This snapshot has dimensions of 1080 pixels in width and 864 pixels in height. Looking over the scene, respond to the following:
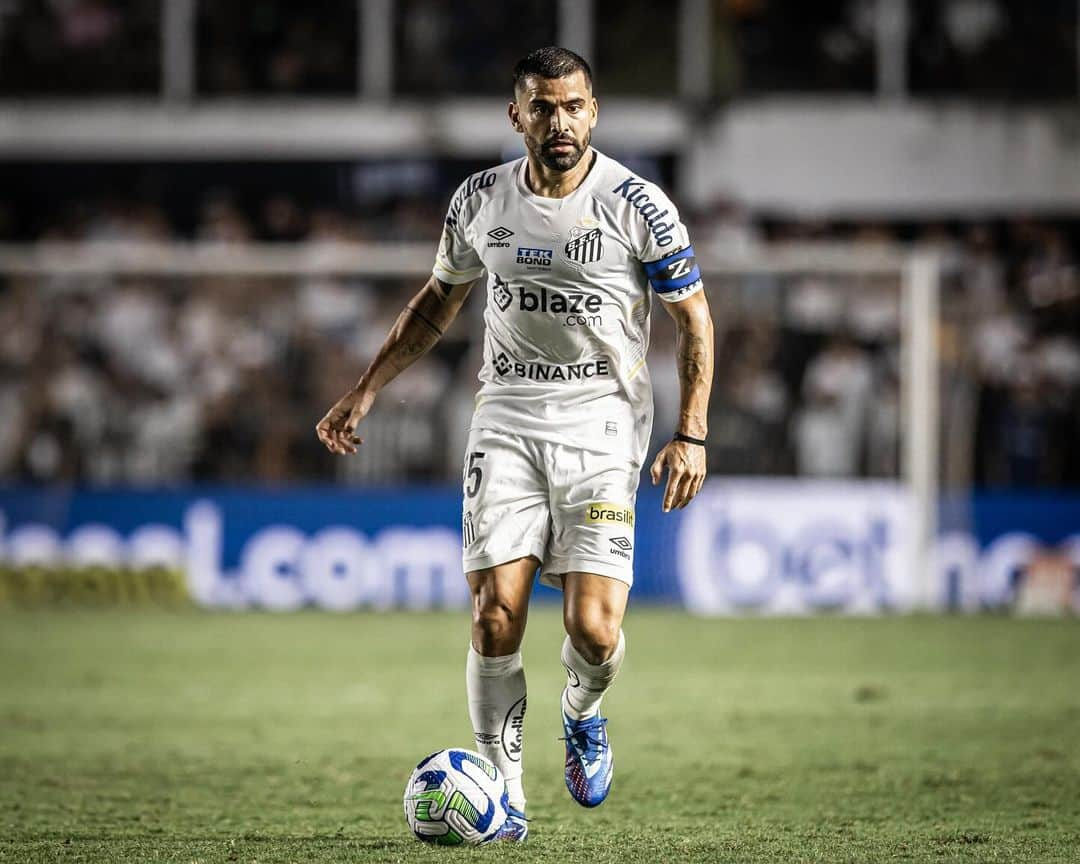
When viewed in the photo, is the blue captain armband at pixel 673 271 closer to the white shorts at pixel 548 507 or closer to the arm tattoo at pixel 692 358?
the arm tattoo at pixel 692 358

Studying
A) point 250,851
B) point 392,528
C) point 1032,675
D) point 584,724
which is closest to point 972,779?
point 584,724

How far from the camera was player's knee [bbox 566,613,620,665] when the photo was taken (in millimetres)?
6051

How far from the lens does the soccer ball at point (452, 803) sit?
579cm

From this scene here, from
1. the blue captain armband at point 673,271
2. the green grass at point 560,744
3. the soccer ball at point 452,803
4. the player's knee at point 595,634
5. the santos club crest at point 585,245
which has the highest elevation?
the santos club crest at point 585,245

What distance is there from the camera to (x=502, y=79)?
21.2m

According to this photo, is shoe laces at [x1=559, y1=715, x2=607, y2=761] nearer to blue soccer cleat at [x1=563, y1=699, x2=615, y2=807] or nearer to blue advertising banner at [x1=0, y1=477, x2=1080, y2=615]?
blue soccer cleat at [x1=563, y1=699, x2=615, y2=807]

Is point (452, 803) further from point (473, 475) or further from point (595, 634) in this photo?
point (473, 475)

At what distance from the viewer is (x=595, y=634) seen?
6055 millimetres

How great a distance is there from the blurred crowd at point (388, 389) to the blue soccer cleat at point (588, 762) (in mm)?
9372

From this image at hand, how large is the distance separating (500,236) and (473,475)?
0.81 metres

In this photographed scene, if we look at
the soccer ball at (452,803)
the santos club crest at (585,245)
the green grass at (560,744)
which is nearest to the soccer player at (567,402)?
the santos club crest at (585,245)

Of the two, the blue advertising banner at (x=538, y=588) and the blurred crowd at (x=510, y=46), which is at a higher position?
the blurred crowd at (x=510, y=46)

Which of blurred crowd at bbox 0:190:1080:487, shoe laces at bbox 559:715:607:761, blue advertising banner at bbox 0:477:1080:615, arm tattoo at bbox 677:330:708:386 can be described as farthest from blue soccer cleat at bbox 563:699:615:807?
blurred crowd at bbox 0:190:1080:487

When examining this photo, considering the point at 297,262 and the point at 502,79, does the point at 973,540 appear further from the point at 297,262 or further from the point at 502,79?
the point at 502,79
